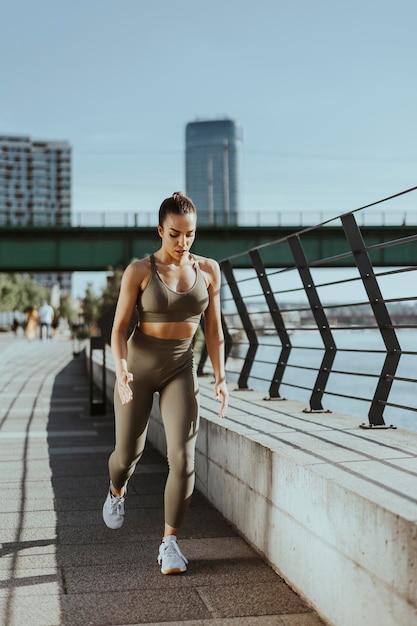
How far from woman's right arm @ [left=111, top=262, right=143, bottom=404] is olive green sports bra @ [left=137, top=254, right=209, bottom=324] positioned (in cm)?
6

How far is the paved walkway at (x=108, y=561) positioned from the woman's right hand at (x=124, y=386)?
86 cm

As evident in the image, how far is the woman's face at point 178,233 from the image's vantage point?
14.2ft

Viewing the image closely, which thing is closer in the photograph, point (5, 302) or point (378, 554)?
point (378, 554)

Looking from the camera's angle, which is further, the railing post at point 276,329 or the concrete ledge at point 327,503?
the railing post at point 276,329

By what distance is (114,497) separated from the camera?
16.4ft

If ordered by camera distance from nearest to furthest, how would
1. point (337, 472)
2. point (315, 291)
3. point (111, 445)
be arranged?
point (337, 472)
point (315, 291)
point (111, 445)

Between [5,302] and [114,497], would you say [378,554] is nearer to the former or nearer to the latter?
[114,497]

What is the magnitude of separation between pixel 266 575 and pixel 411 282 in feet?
7.00

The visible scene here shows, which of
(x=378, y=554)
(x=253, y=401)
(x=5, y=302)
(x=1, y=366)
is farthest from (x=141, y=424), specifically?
(x=5, y=302)

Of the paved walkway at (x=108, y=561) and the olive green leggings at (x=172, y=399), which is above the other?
the olive green leggings at (x=172, y=399)

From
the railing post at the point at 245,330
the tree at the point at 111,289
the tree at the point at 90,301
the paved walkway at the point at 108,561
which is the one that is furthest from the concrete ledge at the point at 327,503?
the tree at the point at 90,301

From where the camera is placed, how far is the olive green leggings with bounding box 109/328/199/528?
441 cm

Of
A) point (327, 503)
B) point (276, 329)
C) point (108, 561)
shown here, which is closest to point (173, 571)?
point (108, 561)

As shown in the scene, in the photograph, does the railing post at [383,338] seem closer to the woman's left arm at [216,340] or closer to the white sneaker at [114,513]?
the woman's left arm at [216,340]
